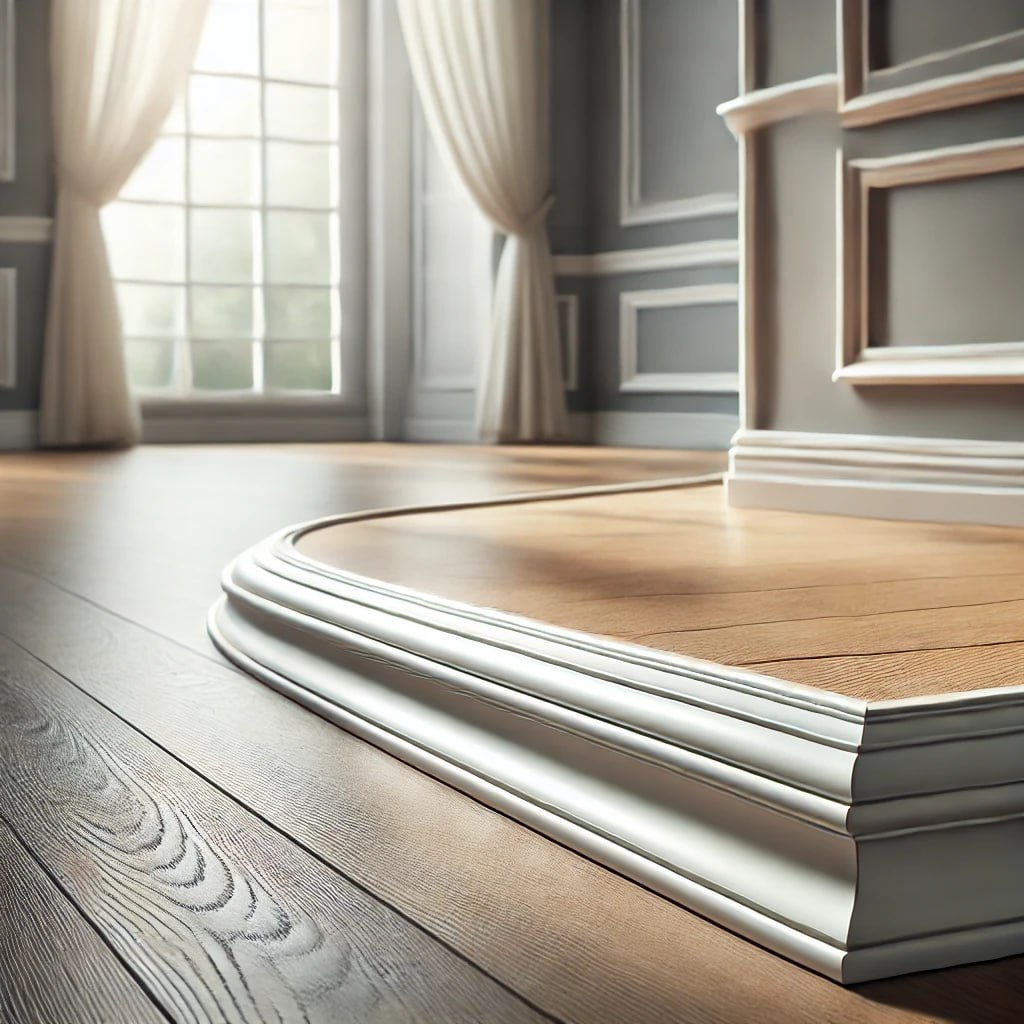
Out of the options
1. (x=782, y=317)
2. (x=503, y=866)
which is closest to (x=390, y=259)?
(x=782, y=317)

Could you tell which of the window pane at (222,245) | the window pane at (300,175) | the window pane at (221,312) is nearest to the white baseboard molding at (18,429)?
the window pane at (221,312)

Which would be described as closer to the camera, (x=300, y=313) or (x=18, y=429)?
(x=18, y=429)

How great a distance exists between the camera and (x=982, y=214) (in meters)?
1.74

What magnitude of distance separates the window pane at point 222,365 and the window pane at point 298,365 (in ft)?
0.25

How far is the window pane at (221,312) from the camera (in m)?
5.27

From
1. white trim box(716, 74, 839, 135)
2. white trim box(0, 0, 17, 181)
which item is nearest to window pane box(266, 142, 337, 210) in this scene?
white trim box(0, 0, 17, 181)

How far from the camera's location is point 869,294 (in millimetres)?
1846

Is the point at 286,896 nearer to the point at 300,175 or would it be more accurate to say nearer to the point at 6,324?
the point at 6,324

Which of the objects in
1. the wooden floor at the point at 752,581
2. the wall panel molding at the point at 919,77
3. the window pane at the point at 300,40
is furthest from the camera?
the window pane at the point at 300,40

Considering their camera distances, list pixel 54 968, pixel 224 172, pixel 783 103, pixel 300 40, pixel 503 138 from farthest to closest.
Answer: pixel 300 40 → pixel 224 172 → pixel 503 138 → pixel 783 103 → pixel 54 968

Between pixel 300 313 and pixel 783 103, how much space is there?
3.70 meters

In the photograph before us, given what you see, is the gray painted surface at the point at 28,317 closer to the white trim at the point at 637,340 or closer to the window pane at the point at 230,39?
the window pane at the point at 230,39

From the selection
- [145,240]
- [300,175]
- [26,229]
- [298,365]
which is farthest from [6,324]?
[300,175]

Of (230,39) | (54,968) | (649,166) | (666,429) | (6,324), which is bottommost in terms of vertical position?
(54,968)
